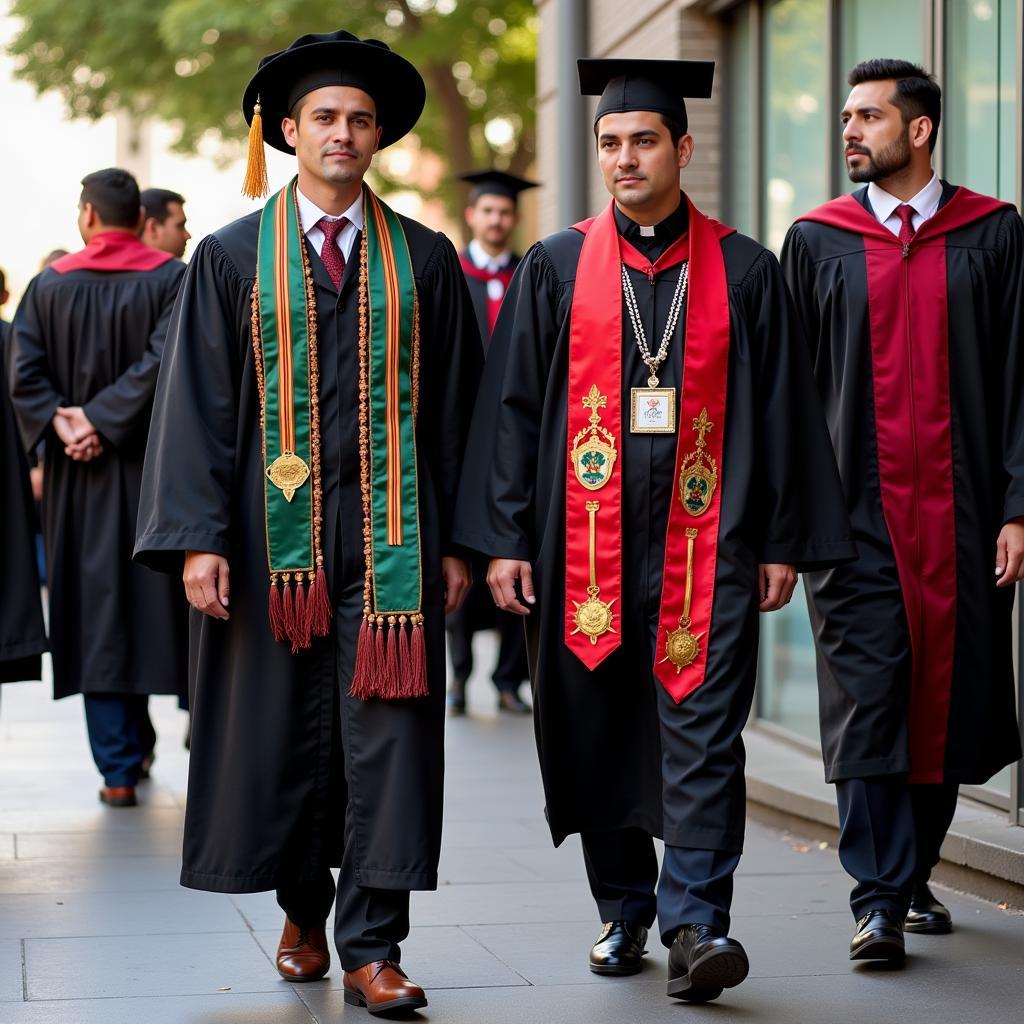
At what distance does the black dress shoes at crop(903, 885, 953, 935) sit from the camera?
5.47 m

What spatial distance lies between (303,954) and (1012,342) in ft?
7.87

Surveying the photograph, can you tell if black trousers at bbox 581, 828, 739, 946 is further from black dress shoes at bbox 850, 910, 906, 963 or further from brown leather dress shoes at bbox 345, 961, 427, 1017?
brown leather dress shoes at bbox 345, 961, 427, 1017

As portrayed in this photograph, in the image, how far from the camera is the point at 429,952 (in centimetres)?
529

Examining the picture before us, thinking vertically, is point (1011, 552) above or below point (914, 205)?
below

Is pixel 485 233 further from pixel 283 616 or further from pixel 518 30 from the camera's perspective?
pixel 518 30

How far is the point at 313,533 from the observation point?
4.71 m

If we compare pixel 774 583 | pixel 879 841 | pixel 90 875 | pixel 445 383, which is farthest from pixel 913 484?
pixel 90 875

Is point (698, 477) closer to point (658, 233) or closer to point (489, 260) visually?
point (658, 233)

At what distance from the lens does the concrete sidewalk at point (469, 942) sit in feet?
15.4

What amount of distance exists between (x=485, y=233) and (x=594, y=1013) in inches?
241

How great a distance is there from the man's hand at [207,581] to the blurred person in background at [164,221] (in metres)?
4.20

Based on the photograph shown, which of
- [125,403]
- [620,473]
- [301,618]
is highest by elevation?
[125,403]

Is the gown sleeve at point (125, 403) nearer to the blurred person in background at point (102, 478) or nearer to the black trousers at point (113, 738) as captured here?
the blurred person in background at point (102, 478)

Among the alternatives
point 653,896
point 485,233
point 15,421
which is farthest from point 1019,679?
point 485,233
